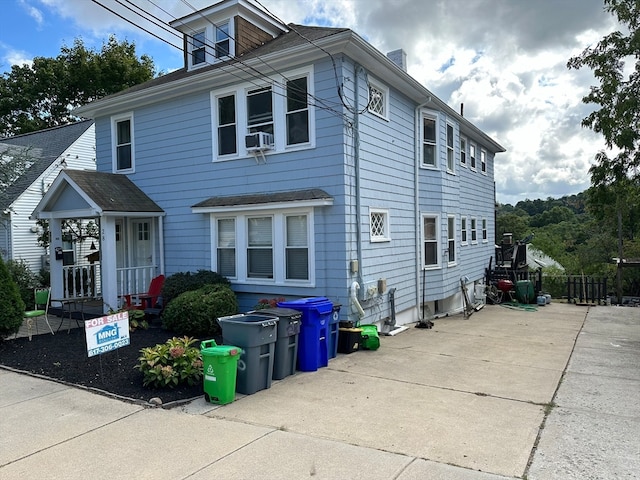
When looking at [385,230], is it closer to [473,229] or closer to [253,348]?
[253,348]

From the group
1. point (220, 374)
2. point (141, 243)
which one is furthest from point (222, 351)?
point (141, 243)

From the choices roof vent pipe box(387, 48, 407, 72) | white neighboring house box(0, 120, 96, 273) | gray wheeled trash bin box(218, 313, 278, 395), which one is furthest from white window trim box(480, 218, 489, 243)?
white neighboring house box(0, 120, 96, 273)

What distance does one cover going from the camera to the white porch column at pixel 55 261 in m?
12.2

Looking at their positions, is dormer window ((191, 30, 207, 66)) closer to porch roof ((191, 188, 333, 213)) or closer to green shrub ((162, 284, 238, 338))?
porch roof ((191, 188, 333, 213))

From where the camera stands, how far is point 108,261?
36.0 feet

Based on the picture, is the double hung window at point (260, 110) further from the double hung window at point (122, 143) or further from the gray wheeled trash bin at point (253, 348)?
the gray wheeled trash bin at point (253, 348)

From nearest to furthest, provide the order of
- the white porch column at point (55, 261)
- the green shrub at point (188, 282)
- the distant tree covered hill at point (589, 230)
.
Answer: the green shrub at point (188, 282) → the distant tree covered hill at point (589, 230) → the white porch column at point (55, 261)

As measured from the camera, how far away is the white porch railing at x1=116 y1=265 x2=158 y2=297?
12.0 m

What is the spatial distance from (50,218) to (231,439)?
9846 millimetres

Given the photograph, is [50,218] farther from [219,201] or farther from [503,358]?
[503,358]

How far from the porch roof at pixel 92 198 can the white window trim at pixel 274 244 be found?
6.98 ft

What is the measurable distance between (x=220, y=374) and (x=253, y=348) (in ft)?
1.88

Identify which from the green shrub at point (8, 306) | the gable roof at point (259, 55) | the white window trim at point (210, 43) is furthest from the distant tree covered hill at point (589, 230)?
the green shrub at point (8, 306)

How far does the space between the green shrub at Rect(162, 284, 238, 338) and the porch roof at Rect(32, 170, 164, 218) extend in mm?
3079
